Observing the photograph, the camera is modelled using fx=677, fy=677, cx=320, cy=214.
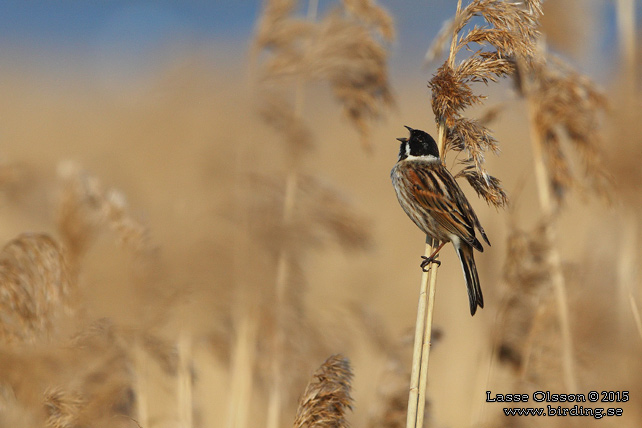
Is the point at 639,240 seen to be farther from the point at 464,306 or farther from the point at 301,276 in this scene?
the point at 301,276

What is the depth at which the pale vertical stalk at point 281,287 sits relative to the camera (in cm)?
426

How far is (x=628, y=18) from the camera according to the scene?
15.1 ft

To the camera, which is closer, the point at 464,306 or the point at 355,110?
the point at 355,110

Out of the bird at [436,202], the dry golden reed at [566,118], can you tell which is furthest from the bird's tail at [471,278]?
the dry golden reed at [566,118]

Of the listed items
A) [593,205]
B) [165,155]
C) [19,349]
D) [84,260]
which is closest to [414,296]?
[593,205]

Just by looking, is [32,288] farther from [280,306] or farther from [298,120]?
[298,120]

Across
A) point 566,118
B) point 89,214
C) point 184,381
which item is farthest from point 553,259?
point 89,214

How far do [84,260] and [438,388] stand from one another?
3329mm

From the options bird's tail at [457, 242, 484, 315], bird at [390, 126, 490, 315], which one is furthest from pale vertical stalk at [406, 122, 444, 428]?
bird at [390, 126, 490, 315]

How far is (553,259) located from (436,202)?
3.84 ft

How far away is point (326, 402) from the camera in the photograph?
2.70 meters

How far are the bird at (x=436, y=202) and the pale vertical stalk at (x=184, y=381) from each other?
1.68 meters

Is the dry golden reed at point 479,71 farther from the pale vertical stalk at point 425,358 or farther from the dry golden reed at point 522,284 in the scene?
the dry golden reed at point 522,284

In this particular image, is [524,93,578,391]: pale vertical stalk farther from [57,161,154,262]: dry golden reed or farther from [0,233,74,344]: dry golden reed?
[0,233,74,344]: dry golden reed
